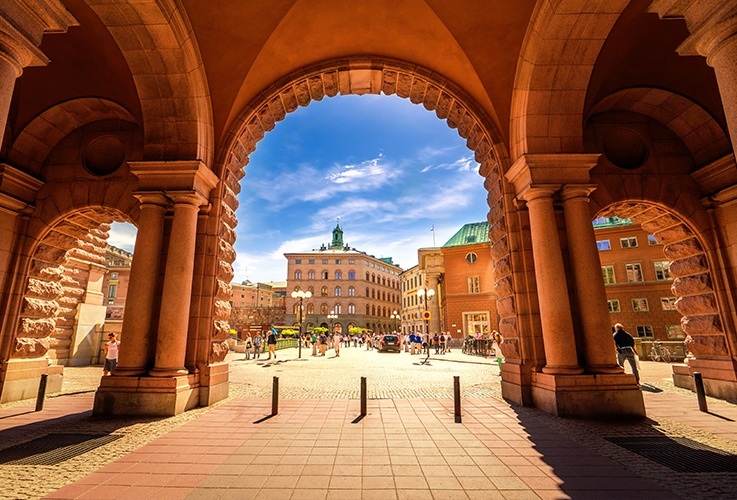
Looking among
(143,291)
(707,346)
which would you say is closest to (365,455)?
(143,291)

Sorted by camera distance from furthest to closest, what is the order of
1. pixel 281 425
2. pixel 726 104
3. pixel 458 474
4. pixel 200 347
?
pixel 200 347 < pixel 281 425 < pixel 458 474 < pixel 726 104

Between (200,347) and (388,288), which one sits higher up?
(388,288)

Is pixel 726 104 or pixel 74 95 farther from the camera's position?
pixel 74 95

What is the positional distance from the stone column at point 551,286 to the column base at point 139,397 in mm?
7282

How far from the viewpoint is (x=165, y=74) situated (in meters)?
7.20

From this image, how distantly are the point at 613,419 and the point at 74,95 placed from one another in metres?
13.8

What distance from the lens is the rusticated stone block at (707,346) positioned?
7.80 meters

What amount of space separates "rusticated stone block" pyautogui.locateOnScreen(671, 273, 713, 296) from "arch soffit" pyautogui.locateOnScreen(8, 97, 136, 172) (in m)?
14.8

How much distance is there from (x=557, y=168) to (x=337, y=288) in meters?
64.0

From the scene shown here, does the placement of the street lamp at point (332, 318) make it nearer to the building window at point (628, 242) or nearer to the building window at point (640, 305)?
the building window at point (640, 305)

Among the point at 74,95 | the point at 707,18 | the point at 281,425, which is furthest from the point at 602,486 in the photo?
the point at 74,95

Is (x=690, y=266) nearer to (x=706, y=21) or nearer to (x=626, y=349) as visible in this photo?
(x=626, y=349)

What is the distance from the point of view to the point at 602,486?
336cm

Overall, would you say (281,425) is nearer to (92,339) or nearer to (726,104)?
(726,104)
